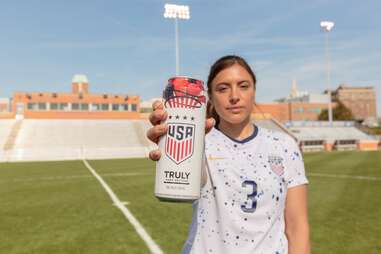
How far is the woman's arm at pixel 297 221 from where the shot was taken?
2.07m

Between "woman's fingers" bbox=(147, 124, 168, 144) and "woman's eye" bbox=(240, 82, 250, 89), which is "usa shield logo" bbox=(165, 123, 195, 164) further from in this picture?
"woman's eye" bbox=(240, 82, 250, 89)

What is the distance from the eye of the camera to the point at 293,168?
2098 mm

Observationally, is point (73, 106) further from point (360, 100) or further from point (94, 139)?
point (360, 100)

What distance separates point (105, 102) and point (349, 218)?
59.0 meters

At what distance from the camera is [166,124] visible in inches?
71.2

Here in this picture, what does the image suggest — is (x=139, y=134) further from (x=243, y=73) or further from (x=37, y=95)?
(x=243, y=73)

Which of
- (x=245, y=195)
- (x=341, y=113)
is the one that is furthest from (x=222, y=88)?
(x=341, y=113)

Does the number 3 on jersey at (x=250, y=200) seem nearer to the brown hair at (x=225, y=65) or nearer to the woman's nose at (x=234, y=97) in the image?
the woman's nose at (x=234, y=97)

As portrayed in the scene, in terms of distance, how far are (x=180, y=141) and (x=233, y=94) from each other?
0.43 metres

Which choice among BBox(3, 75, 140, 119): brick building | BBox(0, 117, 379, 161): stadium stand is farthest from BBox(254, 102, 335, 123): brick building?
BBox(3, 75, 140, 119): brick building

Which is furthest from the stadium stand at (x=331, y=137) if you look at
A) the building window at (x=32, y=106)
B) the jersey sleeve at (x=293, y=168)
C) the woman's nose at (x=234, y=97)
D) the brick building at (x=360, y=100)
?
the brick building at (x=360, y=100)

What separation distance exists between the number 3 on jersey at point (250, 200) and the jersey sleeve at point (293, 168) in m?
0.22

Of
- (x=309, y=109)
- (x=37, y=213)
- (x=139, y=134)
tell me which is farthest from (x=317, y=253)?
(x=309, y=109)

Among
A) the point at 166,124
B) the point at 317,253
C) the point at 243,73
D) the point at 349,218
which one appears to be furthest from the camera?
the point at 349,218
